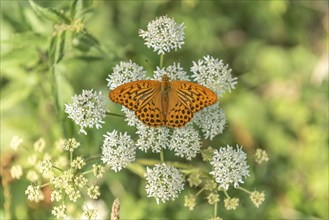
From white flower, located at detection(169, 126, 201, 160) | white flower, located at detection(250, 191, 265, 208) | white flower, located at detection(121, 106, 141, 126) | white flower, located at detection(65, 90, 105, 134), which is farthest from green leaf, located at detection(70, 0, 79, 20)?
white flower, located at detection(250, 191, 265, 208)

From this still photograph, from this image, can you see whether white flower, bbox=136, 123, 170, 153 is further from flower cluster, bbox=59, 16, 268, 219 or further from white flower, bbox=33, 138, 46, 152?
white flower, bbox=33, 138, 46, 152

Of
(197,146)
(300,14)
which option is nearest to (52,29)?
(197,146)

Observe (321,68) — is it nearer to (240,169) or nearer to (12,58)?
(240,169)

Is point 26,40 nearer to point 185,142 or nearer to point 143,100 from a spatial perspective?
point 143,100

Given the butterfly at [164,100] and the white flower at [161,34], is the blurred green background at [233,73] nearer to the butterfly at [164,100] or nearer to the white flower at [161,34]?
the white flower at [161,34]

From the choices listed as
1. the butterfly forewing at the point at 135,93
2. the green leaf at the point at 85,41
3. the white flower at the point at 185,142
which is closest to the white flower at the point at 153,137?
the white flower at the point at 185,142
